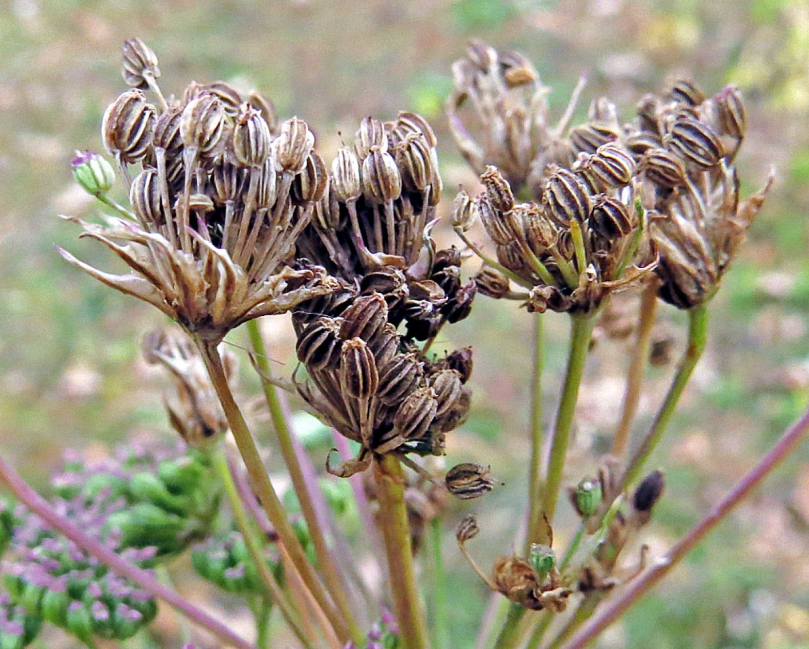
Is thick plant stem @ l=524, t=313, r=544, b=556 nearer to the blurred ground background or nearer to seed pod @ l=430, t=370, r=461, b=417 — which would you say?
seed pod @ l=430, t=370, r=461, b=417

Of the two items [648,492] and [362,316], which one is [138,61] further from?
[648,492]

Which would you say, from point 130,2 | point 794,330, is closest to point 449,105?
point 794,330

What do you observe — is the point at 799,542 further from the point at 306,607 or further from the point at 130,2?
the point at 130,2

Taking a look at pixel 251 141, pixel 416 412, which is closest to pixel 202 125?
pixel 251 141

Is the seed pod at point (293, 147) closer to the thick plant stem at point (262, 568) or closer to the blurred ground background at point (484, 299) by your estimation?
the thick plant stem at point (262, 568)

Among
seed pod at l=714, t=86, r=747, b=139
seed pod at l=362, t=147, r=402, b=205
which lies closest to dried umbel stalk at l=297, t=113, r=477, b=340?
seed pod at l=362, t=147, r=402, b=205
